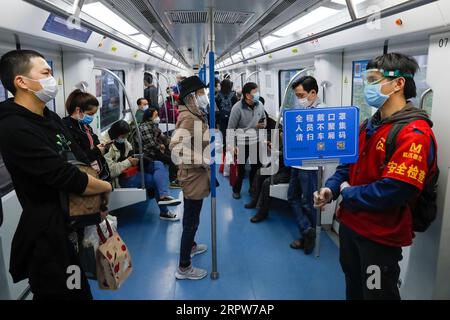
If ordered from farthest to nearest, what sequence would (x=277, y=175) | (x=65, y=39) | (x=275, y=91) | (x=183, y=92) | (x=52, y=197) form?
1. (x=275, y=91)
2. (x=277, y=175)
3. (x=65, y=39)
4. (x=183, y=92)
5. (x=52, y=197)

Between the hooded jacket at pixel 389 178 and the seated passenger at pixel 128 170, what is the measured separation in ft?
9.70

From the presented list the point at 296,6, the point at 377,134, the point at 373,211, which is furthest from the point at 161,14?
the point at 373,211

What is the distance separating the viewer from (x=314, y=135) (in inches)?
79.3

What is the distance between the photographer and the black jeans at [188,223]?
9.75 ft

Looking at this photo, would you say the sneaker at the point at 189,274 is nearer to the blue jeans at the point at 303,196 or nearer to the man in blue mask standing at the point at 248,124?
the blue jeans at the point at 303,196

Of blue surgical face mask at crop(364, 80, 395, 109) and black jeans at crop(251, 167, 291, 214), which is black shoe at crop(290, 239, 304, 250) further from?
blue surgical face mask at crop(364, 80, 395, 109)

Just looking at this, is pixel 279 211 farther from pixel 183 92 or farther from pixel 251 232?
pixel 183 92

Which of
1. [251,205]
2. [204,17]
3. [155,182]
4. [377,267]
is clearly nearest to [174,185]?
[155,182]

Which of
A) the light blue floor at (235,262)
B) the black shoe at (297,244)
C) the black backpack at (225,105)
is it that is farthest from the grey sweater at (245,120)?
the black backpack at (225,105)

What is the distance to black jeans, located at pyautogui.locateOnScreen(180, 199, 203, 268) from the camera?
2.97 metres

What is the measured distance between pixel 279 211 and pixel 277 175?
2.13 feet

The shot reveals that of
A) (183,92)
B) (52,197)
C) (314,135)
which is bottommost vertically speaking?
(52,197)

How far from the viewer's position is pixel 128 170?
4.48m

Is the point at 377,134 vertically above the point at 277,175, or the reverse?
the point at 377,134
